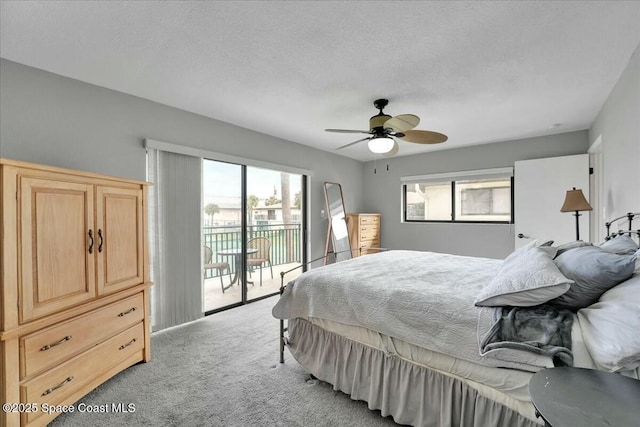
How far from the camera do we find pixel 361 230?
5441 millimetres

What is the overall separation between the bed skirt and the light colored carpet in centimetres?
11

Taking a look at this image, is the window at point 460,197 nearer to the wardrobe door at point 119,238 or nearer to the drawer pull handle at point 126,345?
the wardrobe door at point 119,238

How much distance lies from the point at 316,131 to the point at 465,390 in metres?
3.36

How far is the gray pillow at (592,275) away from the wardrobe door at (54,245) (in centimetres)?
281

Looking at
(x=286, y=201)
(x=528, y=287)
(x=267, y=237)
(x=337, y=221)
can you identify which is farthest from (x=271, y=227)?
(x=528, y=287)

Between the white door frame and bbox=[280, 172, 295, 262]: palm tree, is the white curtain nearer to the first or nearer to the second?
bbox=[280, 172, 295, 262]: palm tree

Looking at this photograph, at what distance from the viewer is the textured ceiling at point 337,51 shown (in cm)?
161

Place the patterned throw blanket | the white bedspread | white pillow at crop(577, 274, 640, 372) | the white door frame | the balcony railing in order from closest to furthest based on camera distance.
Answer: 1. white pillow at crop(577, 274, 640, 372)
2. the patterned throw blanket
3. the white bedspread
4. the white door frame
5. the balcony railing

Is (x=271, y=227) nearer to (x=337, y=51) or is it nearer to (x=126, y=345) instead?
(x=126, y=345)

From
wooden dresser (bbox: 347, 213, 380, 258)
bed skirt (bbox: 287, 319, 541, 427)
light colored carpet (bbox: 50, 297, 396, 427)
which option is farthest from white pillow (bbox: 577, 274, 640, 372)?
wooden dresser (bbox: 347, 213, 380, 258)

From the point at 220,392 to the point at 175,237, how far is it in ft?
5.80

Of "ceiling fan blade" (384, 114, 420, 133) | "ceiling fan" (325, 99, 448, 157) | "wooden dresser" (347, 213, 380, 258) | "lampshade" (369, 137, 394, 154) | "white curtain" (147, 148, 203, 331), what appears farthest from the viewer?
"wooden dresser" (347, 213, 380, 258)

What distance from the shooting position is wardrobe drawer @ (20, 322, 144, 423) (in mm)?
1599

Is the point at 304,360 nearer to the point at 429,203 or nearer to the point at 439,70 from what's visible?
the point at 439,70
